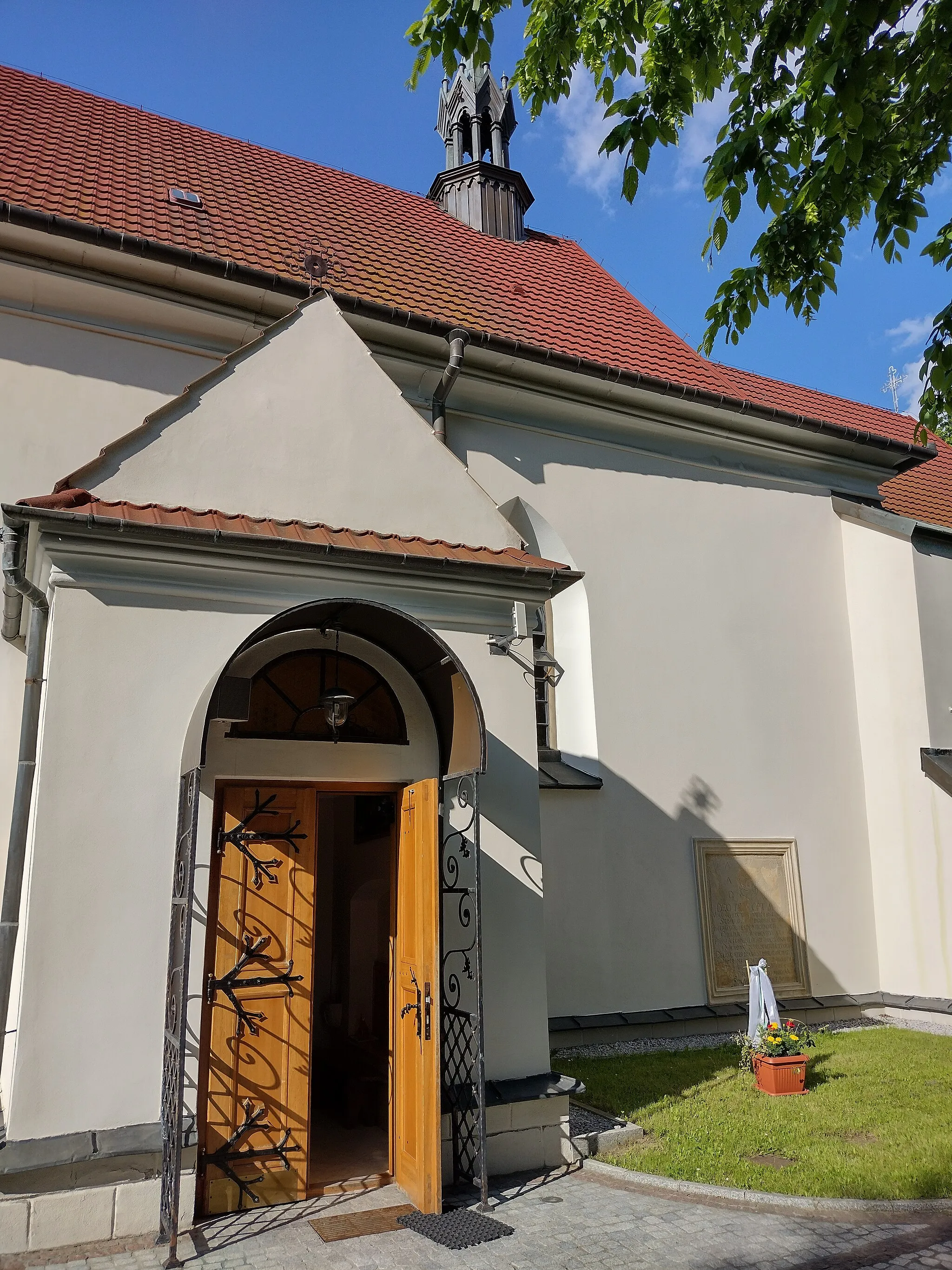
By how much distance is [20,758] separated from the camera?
569 centimetres

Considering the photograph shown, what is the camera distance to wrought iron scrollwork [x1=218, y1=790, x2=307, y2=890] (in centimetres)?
595

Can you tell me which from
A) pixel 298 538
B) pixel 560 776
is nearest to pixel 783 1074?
pixel 560 776

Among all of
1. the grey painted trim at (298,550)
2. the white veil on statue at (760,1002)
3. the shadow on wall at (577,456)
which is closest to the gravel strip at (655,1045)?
the white veil on statue at (760,1002)

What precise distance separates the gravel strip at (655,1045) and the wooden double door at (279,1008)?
3.58 meters

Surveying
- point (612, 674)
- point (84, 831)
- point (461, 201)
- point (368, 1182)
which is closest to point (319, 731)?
point (84, 831)

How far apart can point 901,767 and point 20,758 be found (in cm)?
1015

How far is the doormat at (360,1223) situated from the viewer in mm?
5250

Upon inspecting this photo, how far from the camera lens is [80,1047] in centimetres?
515

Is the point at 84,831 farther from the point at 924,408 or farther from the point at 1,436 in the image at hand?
the point at 924,408

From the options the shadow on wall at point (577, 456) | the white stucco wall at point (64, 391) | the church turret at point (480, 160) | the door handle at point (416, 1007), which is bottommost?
the door handle at point (416, 1007)

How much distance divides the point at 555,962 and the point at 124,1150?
541cm

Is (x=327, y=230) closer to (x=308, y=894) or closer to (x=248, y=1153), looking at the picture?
(x=308, y=894)

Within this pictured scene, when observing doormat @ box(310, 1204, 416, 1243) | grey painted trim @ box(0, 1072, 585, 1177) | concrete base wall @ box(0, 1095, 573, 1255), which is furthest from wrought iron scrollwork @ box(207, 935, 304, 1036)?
doormat @ box(310, 1204, 416, 1243)

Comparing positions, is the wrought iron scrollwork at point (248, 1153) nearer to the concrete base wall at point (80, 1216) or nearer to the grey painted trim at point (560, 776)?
the concrete base wall at point (80, 1216)
